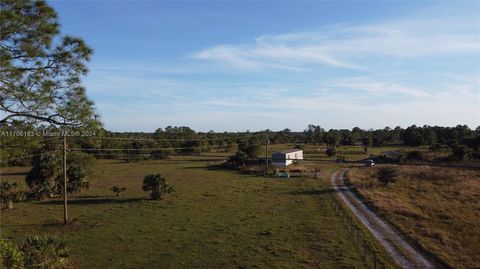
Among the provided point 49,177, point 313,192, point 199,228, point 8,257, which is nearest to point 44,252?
point 8,257

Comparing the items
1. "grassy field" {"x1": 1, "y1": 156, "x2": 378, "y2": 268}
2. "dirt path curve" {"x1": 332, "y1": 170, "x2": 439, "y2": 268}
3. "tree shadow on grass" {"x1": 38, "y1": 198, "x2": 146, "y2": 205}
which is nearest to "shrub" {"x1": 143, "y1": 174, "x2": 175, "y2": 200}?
"grassy field" {"x1": 1, "y1": 156, "x2": 378, "y2": 268}

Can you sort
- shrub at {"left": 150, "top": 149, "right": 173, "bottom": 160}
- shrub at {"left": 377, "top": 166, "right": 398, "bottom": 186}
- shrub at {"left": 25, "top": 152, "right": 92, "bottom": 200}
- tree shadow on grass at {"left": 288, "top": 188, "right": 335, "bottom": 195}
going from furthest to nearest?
1. shrub at {"left": 150, "top": 149, "right": 173, "bottom": 160}
2. shrub at {"left": 377, "top": 166, "right": 398, "bottom": 186}
3. tree shadow on grass at {"left": 288, "top": 188, "right": 335, "bottom": 195}
4. shrub at {"left": 25, "top": 152, "right": 92, "bottom": 200}

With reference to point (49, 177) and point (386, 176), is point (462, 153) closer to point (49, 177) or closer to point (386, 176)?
point (386, 176)

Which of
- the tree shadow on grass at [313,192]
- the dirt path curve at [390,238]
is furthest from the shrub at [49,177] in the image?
the dirt path curve at [390,238]

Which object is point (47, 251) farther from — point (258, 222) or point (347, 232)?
point (347, 232)

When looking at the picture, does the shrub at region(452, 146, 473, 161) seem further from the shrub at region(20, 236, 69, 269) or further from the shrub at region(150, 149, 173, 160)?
the shrub at region(20, 236, 69, 269)

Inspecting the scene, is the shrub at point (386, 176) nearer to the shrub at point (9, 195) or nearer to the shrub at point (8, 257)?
the shrub at point (9, 195)
